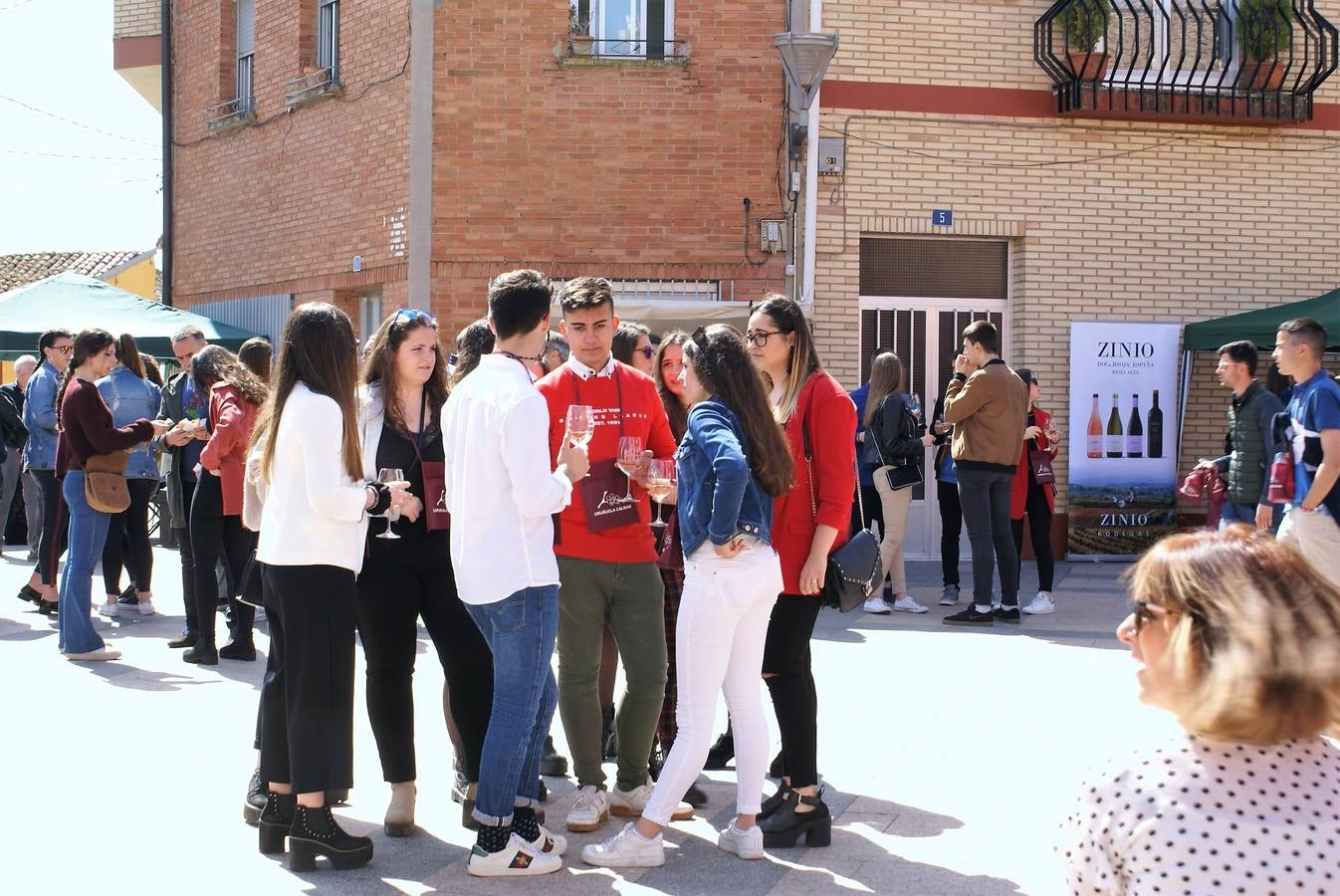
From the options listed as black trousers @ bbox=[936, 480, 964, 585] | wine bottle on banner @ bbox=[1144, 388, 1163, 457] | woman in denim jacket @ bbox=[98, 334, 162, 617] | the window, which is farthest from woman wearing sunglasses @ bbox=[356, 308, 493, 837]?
the window

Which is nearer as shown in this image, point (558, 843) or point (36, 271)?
point (558, 843)

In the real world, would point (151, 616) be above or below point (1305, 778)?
below

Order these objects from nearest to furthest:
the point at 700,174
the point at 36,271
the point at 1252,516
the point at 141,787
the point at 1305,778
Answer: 1. the point at 1305,778
2. the point at 141,787
3. the point at 1252,516
4. the point at 700,174
5. the point at 36,271

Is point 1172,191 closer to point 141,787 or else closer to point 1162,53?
point 1162,53

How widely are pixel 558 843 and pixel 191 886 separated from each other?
1249 millimetres

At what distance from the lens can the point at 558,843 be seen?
16.5 ft

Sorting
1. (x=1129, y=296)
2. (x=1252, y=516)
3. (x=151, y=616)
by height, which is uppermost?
(x=1129, y=296)

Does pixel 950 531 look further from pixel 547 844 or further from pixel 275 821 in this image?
pixel 275 821

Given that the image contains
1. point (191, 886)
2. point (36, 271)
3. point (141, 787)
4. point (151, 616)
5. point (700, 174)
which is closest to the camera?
point (191, 886)

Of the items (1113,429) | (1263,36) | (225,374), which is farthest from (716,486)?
(1263,36)

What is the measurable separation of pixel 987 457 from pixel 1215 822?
8.59 metres

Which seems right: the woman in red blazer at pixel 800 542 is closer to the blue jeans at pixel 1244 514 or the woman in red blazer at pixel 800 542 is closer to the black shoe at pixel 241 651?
the blue jeans at pixel 1244 514

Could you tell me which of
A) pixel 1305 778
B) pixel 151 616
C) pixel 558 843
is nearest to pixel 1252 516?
pixel 558 843

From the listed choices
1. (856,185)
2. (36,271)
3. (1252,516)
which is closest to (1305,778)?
(1252,516)
